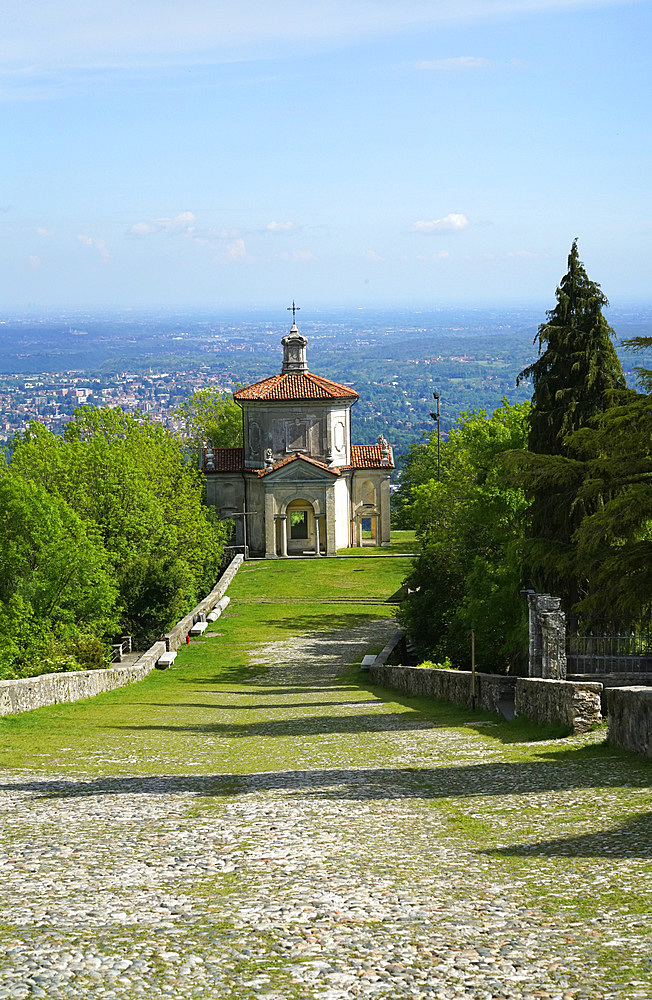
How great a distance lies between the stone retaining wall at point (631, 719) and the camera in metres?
14.8

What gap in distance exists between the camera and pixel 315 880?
9.87 m

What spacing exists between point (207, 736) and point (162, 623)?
82.5ft

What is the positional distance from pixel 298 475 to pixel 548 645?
4234 cm

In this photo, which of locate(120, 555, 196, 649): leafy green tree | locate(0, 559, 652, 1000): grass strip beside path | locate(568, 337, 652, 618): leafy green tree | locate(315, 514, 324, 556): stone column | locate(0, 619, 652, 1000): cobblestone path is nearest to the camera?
locate(0, 619, 652, 1000): cobblestone path

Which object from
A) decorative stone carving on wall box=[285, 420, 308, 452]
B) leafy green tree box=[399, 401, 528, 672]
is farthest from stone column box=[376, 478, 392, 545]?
leafy green tree box=[399, 401, 528, 672]

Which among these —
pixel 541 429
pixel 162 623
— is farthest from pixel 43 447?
pixel 541 429

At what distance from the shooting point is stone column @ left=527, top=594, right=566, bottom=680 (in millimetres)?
20828

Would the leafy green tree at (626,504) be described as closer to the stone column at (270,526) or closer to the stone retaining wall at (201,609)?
the stone retaining wall at (201,609)

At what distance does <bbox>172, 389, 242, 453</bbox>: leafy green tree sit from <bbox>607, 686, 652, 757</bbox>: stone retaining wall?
6584 cm

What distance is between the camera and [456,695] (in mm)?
24891

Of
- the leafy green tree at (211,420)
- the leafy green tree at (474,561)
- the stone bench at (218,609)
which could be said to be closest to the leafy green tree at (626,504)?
the leafy green tree at (474,561)

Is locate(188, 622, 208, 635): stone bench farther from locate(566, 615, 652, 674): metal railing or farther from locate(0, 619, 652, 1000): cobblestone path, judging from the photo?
locate(0, 619, 652, 1000): cobblestone path

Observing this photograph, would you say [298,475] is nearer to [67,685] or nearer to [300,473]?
[300,473]

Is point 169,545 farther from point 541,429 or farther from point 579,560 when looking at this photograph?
point 579,560
